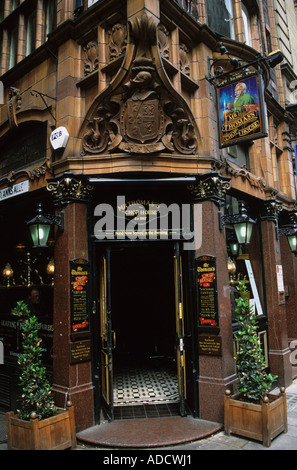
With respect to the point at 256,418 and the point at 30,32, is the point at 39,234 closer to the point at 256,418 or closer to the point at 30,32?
the point at 256,418

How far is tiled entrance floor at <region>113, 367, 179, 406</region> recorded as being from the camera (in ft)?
26.6

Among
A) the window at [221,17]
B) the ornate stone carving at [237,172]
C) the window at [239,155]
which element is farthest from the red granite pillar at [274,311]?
the window at [221,17]

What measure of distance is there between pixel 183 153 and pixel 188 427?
212 inches

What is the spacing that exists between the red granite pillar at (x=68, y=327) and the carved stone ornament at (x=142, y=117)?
1453 mm

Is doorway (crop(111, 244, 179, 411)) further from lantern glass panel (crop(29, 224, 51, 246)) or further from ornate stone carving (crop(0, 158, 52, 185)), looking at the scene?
lantern glass panel (crop(29, 224, 51, 246))

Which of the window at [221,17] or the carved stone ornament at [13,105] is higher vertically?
the window at [221,17]

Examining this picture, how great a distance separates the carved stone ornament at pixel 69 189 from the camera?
716cm

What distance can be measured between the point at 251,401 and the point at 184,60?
7223 millimetres

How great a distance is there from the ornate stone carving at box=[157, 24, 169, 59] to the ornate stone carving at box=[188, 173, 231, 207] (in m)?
2.76

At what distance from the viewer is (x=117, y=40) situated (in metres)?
7.53

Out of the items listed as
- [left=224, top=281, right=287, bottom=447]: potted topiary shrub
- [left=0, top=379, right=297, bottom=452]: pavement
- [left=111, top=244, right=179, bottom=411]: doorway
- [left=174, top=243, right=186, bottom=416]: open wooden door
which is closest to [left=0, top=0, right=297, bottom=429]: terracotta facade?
[left=174, top=243, right=186, bottom=416]: open wooden door

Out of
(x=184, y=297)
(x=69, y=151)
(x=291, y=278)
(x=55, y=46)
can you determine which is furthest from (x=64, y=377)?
(x=291, y=278)

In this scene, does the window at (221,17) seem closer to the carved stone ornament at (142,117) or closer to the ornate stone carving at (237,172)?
the carved stone ornament at (142,117)

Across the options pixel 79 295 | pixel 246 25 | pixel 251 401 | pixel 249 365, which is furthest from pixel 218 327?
pixel 246 25
